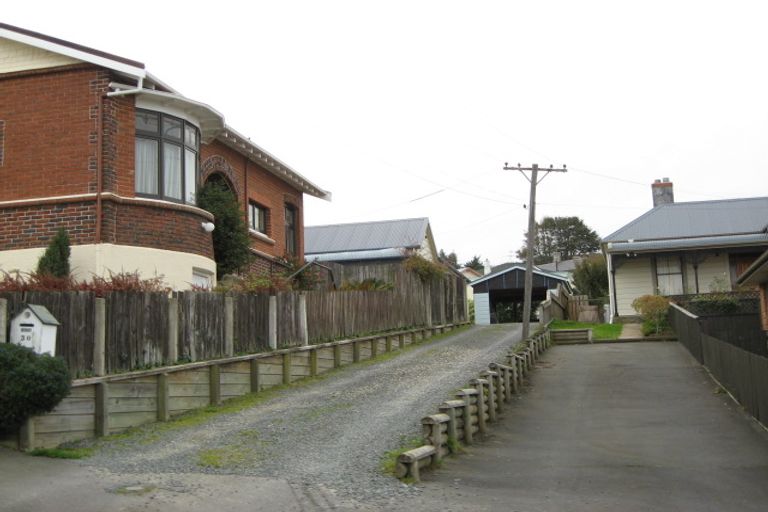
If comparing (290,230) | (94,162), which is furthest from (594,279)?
(94,162)

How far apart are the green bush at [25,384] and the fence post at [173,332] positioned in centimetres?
272

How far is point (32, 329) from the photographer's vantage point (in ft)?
33.1

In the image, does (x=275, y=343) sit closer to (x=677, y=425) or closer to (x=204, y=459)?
(x=204, y=459)

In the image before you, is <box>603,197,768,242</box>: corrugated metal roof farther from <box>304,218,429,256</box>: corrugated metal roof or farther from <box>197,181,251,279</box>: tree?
<box>197,181,251,279</box>: tree

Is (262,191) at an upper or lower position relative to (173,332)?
upper

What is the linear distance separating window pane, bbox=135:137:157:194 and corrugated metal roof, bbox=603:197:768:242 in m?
21.8

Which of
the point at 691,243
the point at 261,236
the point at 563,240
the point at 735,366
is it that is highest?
the point at 563,240

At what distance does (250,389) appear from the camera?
1458cm

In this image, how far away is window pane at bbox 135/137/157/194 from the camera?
1592cm

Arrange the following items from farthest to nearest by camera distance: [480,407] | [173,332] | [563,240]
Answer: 1. [563,240]
2. [480,407]
3. [173,332]

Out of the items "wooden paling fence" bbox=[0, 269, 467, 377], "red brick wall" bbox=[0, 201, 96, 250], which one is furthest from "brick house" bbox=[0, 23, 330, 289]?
"wooden paling fence" bbox=[0, 269, 467, 377]

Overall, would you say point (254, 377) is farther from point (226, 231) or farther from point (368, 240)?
point (368, 240)

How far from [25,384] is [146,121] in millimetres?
8074

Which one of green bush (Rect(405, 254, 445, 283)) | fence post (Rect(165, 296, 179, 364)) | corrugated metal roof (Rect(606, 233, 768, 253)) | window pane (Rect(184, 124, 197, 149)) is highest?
window pane (Rect(184, 124, 197, 149))
